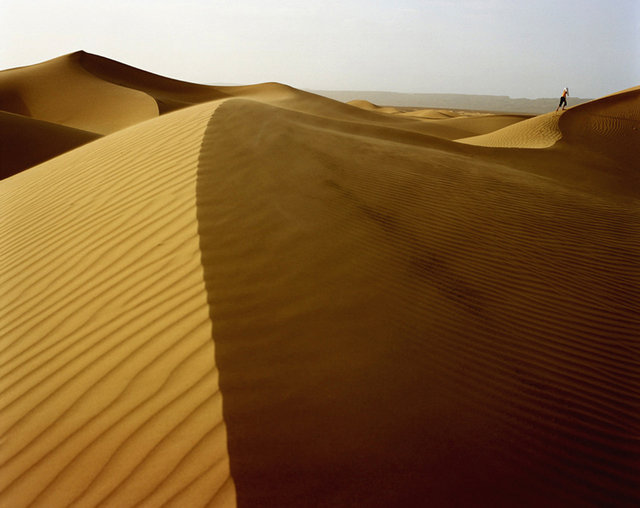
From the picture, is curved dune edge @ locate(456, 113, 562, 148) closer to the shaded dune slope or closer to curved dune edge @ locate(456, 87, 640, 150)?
curved dune edge @ locate(456, 87, 640, 150)

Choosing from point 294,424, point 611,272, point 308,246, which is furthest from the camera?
point 611,272

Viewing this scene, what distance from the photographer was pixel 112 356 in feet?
8.16

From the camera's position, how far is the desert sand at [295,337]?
6.47 ft

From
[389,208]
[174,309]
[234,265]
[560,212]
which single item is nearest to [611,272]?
[560,212]

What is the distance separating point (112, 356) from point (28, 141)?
10.9m

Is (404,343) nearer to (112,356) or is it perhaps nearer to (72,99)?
(112,356)

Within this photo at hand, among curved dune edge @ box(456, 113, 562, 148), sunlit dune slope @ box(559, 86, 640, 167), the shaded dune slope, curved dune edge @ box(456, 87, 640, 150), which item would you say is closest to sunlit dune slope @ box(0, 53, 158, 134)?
curved dune edge @ box(456, 113, 562, 148)

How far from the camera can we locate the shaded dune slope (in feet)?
6.68

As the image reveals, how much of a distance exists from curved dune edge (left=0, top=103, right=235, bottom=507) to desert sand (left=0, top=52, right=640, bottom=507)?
0.01m

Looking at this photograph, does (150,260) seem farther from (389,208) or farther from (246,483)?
(389,208)

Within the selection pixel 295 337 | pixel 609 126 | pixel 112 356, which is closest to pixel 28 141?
pixel 112 356

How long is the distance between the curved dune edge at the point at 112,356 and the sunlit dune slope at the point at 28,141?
268 inches

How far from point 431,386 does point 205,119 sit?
16.5 feet

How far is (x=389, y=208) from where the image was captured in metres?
5.03
